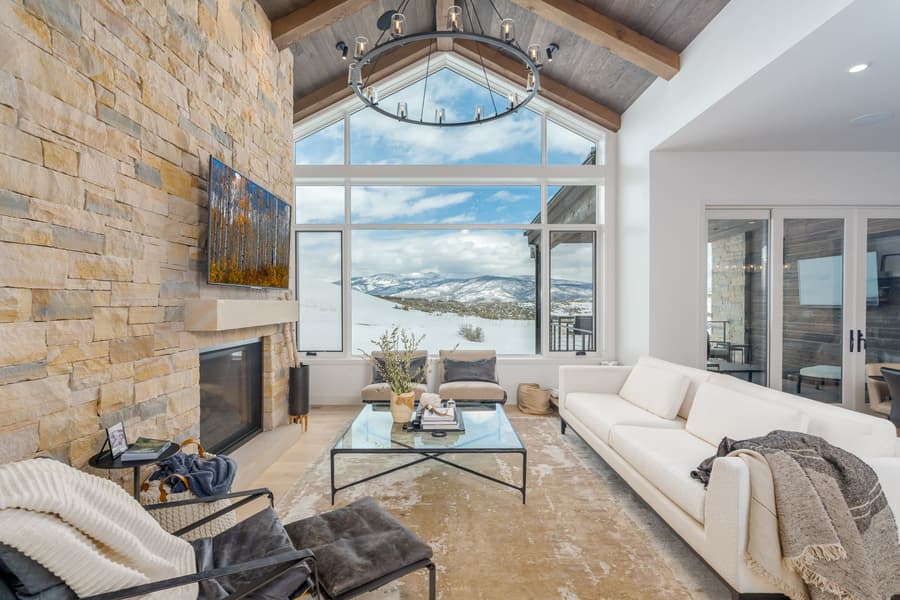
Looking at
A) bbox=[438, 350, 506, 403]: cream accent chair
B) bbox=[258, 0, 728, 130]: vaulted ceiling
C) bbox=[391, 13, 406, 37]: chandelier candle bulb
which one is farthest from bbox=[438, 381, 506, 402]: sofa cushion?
bbox=[258, 0, 728, 130]: vaulted ceiling

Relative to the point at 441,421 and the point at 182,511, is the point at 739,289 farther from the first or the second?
the point at 182,511

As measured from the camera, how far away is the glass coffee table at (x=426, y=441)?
273 cm

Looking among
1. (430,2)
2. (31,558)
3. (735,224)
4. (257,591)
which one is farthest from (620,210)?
(31,558)

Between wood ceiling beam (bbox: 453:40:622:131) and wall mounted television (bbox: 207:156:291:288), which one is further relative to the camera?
wood ceiling beam (bbox: 453:40:622:131)

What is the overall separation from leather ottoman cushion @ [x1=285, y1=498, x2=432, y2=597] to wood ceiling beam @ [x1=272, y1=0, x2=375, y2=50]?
153 inches

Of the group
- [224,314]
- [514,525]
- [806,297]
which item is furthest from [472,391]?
[806,297]

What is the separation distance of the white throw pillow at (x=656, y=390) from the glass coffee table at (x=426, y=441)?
116 cm

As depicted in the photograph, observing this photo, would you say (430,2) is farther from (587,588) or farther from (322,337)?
(587,588)

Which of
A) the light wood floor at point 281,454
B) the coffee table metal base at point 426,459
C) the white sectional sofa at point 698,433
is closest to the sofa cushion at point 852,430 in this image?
the white sectional sofa at point 698,433

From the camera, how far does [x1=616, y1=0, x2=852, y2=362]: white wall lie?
105 inches

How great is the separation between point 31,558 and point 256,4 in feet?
13.1

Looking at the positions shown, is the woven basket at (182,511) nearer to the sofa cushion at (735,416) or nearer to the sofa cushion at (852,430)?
the sofa cushion at (735,416)

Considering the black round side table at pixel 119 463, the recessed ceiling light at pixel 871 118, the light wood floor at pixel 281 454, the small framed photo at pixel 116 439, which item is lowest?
the light wood floor at pixel 281 454

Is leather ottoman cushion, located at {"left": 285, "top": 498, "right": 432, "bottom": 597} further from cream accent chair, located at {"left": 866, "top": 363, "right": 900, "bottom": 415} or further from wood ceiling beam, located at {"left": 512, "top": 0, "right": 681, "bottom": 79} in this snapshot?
cream accent chair, located at {"left": 866, "top": 363, "right": 900, "bottom": 415}
